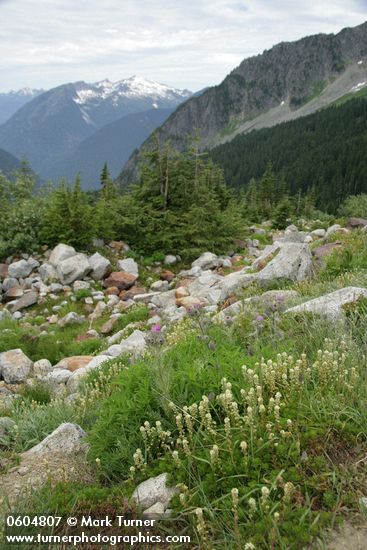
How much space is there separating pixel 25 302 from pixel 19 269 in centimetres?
173

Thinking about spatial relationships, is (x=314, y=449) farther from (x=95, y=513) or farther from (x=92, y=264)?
(x=92, y=264)

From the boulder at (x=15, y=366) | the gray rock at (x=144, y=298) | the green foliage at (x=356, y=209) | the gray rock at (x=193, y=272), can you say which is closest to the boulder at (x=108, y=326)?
the gray rock at (x=144, y=298)

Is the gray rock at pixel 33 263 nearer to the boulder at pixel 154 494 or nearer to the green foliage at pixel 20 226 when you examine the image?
the green foliage at pixel 20 226

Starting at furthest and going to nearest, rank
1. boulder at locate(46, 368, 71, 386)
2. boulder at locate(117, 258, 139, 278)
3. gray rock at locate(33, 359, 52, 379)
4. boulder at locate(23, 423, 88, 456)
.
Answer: boulder at locate(117, 258, 139, 278) < gray rock at locate(33, 359, 52, 379) < boulder at locate(46, 368, 71, 386) < boulder at locate(23, 423, 88, 456)

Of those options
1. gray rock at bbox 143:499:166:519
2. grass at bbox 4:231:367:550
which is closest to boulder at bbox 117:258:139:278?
grass at bbox 4:231:367:550

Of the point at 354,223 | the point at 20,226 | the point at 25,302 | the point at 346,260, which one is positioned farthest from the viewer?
the point at 354,223

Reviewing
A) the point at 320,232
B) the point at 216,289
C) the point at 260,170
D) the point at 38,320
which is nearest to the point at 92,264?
the point at 38,320

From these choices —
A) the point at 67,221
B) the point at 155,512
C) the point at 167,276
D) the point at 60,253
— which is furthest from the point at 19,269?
the point at 155,512

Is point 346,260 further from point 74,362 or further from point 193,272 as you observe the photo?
point 74,362

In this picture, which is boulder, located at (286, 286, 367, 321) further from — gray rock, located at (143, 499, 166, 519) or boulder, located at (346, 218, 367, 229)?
boulder, located at (346, 218, 367, 229)

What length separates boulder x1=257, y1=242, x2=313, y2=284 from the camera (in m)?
10.1

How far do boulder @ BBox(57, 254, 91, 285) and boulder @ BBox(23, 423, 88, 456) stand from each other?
31.4 feet

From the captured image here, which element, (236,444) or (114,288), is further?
(114,288)

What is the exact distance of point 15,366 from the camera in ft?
27.4
